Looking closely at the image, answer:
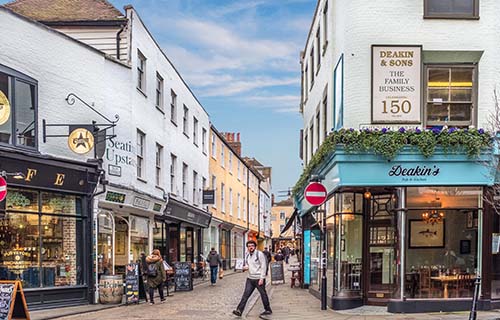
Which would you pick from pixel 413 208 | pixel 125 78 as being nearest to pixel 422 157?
pixel 413 208

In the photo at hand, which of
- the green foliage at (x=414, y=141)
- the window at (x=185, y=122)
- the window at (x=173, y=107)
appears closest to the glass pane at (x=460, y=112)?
the green foliage at (x=414, y=141)

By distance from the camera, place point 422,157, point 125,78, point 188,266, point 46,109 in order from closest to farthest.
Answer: point 422,157 → point 46,109 → point 125,78 → point 188,266

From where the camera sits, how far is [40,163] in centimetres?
1494

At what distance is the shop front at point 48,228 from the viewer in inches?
574

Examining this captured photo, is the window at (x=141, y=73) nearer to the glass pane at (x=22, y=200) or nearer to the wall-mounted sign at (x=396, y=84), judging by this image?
the glass pane at (x=22, y=200)

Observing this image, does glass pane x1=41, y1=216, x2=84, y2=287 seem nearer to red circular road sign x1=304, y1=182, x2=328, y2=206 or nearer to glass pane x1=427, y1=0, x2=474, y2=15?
red circular road sign x1=304, y1=182, x2=328, y2=206

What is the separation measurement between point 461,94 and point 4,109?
10.9 meters

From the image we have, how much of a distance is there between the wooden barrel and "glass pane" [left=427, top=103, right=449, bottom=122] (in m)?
9.59

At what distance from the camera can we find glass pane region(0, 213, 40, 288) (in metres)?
14.6

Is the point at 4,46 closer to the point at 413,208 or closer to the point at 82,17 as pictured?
the point at 82,17

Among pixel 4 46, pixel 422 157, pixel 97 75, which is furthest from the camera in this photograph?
pixel 97 75

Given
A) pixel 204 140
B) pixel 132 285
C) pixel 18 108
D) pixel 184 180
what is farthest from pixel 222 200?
pixel 18 108

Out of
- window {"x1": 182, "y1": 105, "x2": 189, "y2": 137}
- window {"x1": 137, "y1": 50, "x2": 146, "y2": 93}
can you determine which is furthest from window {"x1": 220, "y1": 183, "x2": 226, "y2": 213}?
window {"x1": 137, "y1": 50, "x2": 146, "y2": 93}

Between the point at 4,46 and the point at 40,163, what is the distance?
3006 mm
